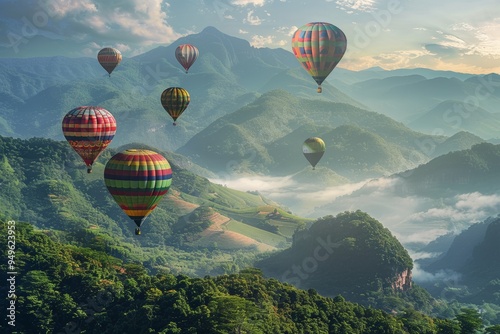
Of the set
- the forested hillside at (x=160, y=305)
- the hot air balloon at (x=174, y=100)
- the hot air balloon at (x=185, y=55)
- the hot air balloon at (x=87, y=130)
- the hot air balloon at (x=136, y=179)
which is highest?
the hot air balloon at (x=185, y=55)

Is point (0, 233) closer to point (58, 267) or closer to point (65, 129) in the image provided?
point (58, 267)

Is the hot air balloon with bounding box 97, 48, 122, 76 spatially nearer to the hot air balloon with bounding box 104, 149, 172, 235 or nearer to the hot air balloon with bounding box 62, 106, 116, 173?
the hot air balloon with bounding box 62, 106, 116, 173

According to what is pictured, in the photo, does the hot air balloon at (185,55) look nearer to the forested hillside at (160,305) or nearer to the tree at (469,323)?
the forested hillside at (160,305)

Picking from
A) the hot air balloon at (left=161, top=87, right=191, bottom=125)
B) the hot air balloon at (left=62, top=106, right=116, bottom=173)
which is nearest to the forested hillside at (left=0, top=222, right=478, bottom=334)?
the hot air balloon at (left=62, top=106, right=116, bottom=173)

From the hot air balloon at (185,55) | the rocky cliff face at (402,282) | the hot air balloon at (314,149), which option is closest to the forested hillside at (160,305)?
the hot air balloon at (314,149)

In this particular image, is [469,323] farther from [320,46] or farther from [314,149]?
[314,149]

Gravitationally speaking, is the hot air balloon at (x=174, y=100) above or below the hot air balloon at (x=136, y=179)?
above

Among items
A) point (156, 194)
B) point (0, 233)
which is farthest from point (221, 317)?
point (0, 233)
